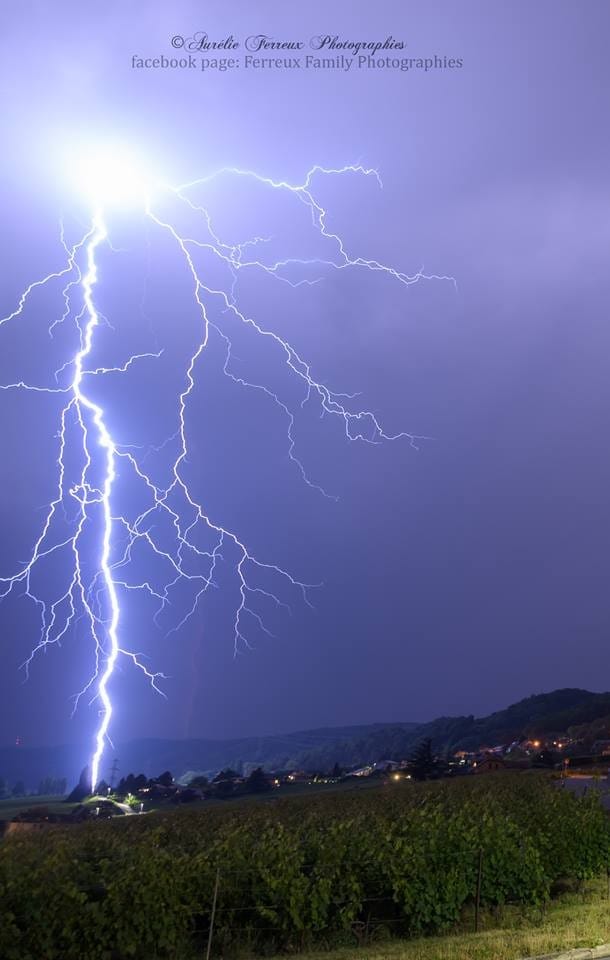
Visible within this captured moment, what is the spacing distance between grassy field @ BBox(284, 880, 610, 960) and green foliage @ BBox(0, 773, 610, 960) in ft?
0.86

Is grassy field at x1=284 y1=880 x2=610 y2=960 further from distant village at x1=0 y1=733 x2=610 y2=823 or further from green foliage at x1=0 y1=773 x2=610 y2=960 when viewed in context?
distant village at x1=0 y1=733 x2=610 y2=823


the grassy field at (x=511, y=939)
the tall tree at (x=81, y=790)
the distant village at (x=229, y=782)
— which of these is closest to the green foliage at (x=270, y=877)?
the grassy field at (x=511, y=939)

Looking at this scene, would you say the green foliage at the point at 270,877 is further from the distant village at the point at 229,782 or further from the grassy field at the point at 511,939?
the distant village at the point at 229,782

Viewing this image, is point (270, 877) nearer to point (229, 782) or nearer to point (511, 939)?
point (511, 939)

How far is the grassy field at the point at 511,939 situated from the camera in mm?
8180

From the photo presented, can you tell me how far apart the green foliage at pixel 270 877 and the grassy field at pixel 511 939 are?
0.86 ft

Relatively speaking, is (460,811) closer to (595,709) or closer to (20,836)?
(20,836)

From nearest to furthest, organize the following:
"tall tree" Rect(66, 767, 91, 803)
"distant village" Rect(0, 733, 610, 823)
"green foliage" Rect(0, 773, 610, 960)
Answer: "green foliage" Rect(0, 773, 610, 960) → "tall tree" Rect(66, 767, 91, 803) → "distant village" Rect(0, 733, 610, 823)

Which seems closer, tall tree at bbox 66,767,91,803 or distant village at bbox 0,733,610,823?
tall tree at bbox 66,767,91,803

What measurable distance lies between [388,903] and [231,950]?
195 cm

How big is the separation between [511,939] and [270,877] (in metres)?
2.74

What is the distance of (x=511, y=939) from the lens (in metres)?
8.73

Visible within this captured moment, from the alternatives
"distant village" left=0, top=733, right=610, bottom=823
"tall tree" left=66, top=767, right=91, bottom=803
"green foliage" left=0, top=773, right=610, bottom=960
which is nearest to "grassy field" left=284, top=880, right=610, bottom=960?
"green foliage" left=0, top=773, right=610, bottom=960

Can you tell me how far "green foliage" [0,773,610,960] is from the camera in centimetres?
723
